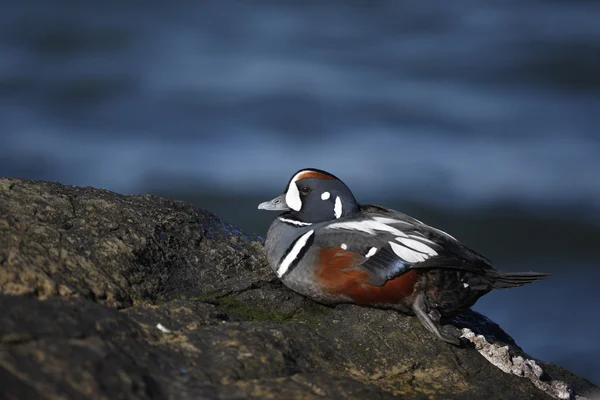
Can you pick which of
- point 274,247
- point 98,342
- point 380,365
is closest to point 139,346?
point 98,342

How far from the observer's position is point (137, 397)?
2719 mm

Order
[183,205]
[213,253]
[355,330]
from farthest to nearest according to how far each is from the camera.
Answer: [183,205] < [213,253] < [355,330]

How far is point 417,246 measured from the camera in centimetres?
428

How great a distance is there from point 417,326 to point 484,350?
0.36 meters

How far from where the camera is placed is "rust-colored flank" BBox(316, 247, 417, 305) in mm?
4250

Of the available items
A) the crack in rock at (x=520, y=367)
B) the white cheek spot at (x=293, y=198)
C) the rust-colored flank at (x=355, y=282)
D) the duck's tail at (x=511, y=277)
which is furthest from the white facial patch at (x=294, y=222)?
the crack in rock at (x=520, y=367)

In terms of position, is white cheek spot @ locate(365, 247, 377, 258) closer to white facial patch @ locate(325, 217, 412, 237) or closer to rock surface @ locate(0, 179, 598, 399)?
white facial patch @ locate(325, 217, 412, 237)

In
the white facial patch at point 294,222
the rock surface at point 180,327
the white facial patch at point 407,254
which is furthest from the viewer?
the white facial patch at point 294,222

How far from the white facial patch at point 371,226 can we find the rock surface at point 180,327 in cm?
44

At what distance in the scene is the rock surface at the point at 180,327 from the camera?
2846mm

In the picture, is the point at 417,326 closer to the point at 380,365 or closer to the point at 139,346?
the point at 380,365

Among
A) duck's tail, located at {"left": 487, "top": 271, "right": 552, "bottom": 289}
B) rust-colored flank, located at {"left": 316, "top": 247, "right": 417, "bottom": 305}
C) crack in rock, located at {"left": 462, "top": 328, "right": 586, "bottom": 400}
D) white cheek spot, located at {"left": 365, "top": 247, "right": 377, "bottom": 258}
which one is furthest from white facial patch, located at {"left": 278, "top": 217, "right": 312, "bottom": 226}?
crack in rock, located at {"left": 462, "top": 328, "right": 586, "bottom": 400}

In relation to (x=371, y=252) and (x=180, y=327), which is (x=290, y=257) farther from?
(x=180, y=327)

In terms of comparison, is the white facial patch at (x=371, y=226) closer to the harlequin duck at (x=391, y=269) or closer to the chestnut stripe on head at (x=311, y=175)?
the harlequin duck at (x=391, y=269)
